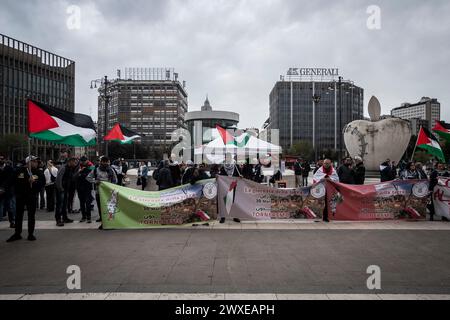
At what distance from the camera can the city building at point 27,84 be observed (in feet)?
292

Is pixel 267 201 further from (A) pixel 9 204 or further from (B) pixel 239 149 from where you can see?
(B) pixel 239 149

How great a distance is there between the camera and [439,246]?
21.5ft

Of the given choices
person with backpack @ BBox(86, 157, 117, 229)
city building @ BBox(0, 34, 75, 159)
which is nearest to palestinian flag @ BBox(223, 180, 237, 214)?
person with backpack @ BBox(86, 157, 117, 229)

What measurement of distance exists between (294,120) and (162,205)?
13143cm

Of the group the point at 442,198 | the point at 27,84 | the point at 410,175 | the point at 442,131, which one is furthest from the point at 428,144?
the point at 27,84

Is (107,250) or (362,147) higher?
(362,147)

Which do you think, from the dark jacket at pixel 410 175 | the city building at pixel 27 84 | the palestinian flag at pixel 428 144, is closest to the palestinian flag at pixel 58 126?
the dark jacket at pixel 410 175

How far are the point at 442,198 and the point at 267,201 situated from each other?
548cm

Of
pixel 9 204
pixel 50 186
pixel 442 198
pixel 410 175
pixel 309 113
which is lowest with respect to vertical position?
pixel 9 204

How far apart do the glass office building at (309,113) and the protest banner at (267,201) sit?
406 ft

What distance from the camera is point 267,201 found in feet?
30.6

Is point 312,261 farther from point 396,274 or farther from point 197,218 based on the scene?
point 197,218

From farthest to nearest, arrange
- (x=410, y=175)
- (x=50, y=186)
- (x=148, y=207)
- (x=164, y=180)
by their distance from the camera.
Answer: (x=50, y=186)
(x=410, y=175)
(x=164, y=180)
(x=148, y=207)
